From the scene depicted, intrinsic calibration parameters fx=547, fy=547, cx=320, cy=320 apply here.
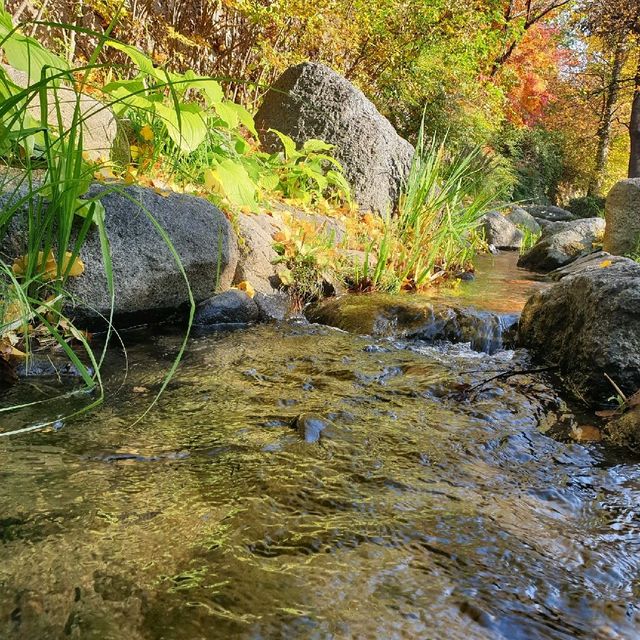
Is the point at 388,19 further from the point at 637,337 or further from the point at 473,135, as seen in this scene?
the point at 637,337

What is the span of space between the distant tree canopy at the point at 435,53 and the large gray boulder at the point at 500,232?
3.79ft

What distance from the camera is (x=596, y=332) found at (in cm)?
257

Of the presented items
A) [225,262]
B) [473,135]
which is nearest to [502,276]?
[225,262]

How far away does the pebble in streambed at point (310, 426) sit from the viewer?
1.79m

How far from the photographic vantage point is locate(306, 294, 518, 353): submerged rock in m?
3.59

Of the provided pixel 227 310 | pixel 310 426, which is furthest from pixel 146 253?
pixel 310 426

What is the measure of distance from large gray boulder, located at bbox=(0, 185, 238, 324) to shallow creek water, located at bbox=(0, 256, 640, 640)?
774mm

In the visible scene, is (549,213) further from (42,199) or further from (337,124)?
(42,199)

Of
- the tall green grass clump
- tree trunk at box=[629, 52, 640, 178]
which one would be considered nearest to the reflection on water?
the tall green grass clump

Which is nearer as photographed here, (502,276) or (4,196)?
(4,196)

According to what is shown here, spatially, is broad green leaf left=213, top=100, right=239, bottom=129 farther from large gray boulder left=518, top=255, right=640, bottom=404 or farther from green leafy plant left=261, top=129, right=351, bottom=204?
large gray boulder left=518, top=255, right=640, bottom=404

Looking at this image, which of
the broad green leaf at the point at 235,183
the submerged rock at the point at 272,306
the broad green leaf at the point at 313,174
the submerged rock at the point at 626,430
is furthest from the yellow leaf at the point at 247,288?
the submerged rock at the point at 626,430

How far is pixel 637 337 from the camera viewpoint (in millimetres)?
2461

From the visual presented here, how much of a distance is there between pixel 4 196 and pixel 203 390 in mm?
1269
